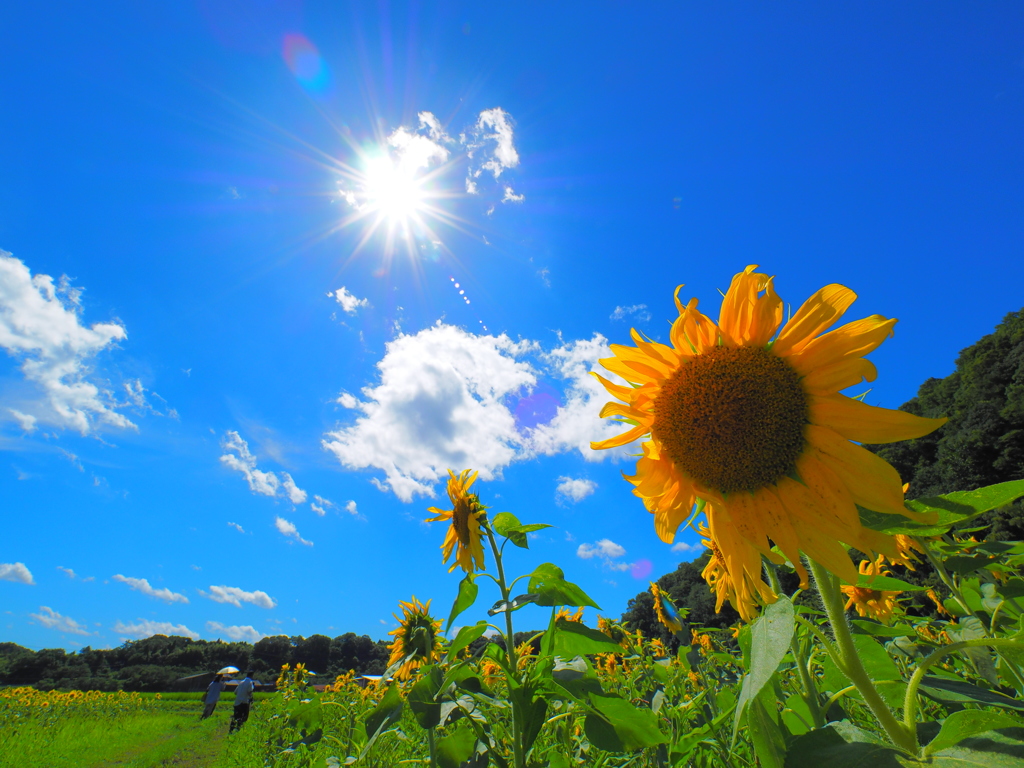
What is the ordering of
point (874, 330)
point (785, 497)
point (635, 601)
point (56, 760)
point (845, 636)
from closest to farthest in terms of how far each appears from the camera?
point (845, 636)
point (874, 330)
point (785, 497)
point (56, 760)
point (635, 601)

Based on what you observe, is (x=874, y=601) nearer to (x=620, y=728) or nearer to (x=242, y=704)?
(x=620, y=728)

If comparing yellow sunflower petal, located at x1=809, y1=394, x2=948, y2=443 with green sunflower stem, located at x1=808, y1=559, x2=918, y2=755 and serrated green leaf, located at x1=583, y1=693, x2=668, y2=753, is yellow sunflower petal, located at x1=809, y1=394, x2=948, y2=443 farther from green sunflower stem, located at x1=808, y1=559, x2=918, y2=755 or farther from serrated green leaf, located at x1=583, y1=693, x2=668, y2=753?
serrated green leaf, located at x1=583, y1=693, x2=668, y2=753

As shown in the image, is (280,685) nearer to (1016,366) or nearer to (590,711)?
(590,711)

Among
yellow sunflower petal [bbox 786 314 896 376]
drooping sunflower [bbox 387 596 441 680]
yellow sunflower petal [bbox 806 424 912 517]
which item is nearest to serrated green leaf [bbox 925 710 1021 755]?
yellow sunflower petal [bbox 806 424 912 517]

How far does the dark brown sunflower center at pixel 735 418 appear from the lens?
136cm

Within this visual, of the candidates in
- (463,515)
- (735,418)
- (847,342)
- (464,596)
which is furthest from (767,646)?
(463,515)

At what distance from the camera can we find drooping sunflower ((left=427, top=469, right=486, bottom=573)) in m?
3.50

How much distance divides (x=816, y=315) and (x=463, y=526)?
113 inches

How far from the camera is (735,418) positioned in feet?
4.55

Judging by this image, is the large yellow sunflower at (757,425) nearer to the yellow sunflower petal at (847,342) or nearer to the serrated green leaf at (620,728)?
the yellow sunflower petal at (847,342)

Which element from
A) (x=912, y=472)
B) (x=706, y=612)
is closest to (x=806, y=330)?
(x=706, y=612)

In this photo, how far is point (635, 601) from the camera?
21.4m

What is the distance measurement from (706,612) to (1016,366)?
2097cm

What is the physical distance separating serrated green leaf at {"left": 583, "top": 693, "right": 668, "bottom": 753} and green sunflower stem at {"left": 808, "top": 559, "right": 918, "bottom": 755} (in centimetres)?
71
